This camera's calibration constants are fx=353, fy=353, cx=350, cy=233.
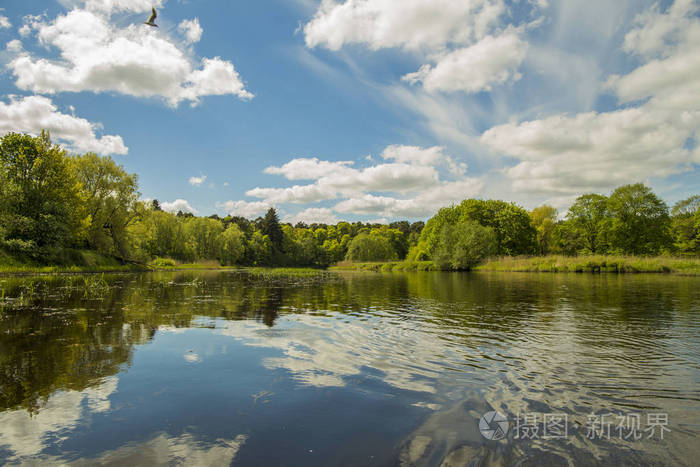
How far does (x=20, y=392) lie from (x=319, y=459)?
4.56m

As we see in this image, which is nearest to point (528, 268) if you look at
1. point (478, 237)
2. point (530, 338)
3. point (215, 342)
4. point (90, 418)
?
point (478, 237)

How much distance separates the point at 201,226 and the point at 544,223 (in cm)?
8205

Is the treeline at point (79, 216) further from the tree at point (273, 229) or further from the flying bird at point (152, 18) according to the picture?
the flying bird at point (152, 18)

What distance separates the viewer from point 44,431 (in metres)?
3.93

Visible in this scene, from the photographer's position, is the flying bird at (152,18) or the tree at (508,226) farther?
the tree at (508,226)

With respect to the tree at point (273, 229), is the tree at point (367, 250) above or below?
below

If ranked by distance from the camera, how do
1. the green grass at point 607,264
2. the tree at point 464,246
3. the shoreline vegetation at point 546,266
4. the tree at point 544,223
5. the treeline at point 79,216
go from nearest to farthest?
the treeline at point 79,216, the shoreline vegetation at point 546,266, the green grass at point 607,264, the tree at point 464,246, the tree at point 544,223

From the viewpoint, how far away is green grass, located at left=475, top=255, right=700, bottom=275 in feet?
128

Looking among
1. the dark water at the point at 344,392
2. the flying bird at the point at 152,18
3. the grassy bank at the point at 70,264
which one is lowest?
the dark water at the point at 344,392

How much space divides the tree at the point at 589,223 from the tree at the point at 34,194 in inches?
3108

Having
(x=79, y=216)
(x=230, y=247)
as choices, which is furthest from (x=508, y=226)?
(x=79, y=216)

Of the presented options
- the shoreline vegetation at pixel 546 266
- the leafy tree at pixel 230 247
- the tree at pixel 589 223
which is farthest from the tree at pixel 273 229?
the tree at pixel 589 223

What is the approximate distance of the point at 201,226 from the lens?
82438 mm

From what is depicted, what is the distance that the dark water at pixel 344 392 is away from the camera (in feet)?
11.9
